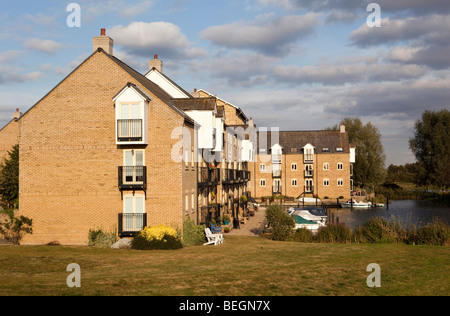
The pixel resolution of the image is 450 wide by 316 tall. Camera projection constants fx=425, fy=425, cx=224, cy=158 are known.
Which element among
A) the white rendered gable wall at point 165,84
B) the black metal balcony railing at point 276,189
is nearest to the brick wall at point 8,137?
the white rendered gable wall at point 165,84

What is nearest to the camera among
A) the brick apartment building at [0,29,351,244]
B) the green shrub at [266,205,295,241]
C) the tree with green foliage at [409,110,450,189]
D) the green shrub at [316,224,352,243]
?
the brick apartment building at [0,29,351,244]

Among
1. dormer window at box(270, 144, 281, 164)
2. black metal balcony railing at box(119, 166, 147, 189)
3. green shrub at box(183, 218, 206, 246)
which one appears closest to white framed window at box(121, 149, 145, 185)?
black metal balcony railing at box(119, 166, 147, 189)

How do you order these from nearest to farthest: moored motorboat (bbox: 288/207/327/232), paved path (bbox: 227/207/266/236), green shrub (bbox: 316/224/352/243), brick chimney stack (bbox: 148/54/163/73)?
green shrub (bbox: 316/224/352/243), paved path (bbox: 227/207/266/236), moored motorboat (bbox: 288/207/327/232), brick chimney stack (bbox: 148/54/163/73)

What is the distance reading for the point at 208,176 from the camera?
111ft

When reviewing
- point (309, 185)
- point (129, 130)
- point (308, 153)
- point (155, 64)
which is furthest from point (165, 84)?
point (309, 185)

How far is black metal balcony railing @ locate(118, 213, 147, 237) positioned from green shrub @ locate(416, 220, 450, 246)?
16.4m

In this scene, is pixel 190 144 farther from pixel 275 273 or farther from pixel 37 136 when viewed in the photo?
pixel 275 273

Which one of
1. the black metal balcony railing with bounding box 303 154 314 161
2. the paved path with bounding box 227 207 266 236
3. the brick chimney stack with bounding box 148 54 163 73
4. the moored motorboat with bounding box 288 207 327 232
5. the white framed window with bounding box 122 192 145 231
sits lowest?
the paved path with bounding box 227 207 266 236

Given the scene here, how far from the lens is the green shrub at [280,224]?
91.1 feet

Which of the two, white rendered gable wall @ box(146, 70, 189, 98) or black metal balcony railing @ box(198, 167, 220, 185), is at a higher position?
white rendered gable wall @ box(146, 70, 189, 98)

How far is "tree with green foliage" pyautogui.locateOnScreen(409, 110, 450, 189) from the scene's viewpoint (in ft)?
282

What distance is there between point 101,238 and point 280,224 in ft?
37.2

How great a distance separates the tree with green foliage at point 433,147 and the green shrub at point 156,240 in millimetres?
77567

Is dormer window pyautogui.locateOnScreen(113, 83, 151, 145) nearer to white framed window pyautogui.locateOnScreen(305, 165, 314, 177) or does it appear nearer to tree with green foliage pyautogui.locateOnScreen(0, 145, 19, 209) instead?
tree with green foliage pyautogui.locateOnScreen(0, 145, 19, 209)
